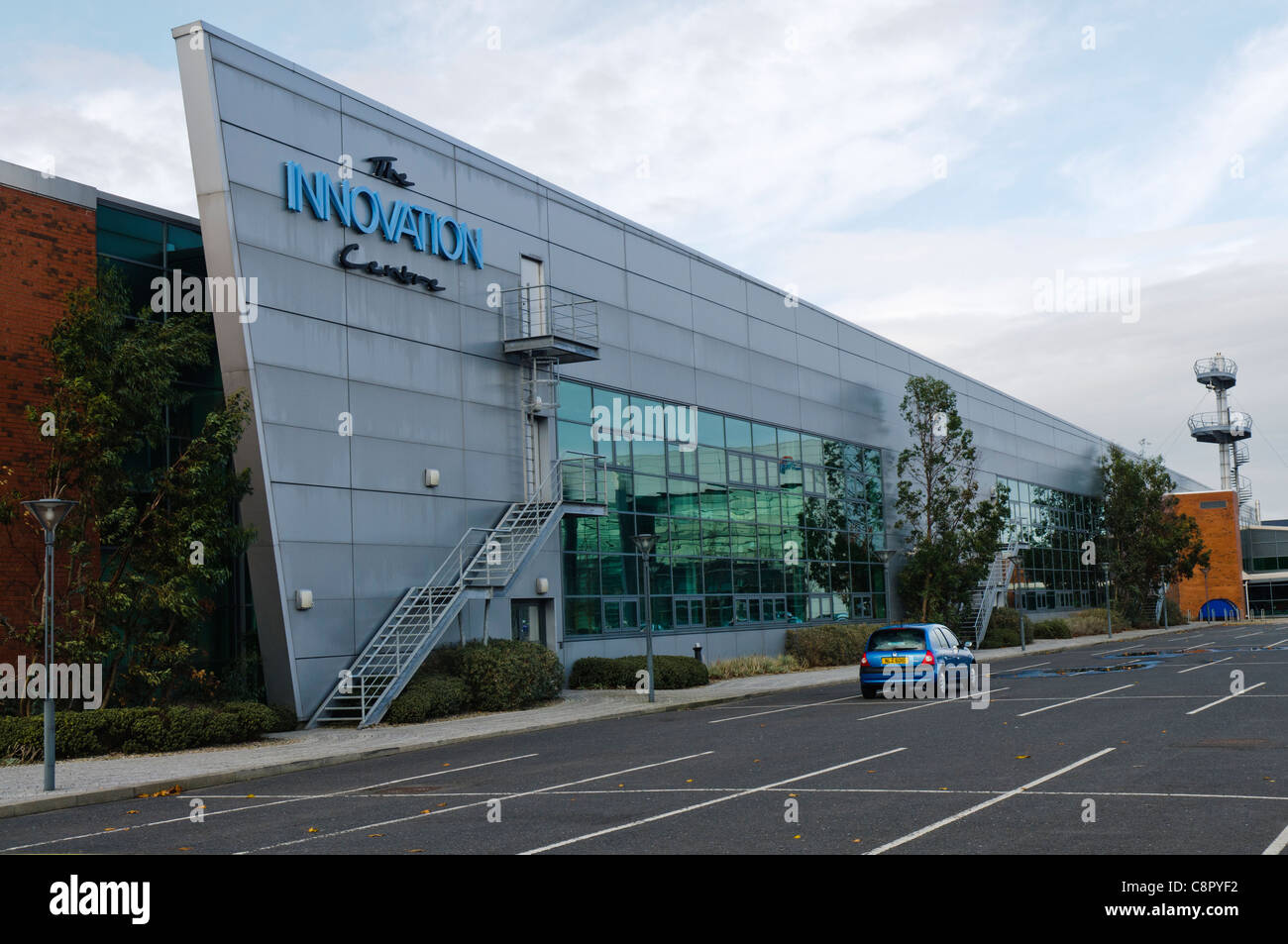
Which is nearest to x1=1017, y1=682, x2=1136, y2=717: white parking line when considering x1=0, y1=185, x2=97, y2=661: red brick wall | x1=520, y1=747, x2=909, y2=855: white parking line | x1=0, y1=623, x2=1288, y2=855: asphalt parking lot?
x1=0, y1=623, x2=1288, y2=855: asphalt parking lot

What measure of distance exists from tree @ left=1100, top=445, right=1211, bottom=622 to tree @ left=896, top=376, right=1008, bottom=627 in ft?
80.5

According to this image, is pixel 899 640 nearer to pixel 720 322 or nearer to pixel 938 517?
pixel 720 322

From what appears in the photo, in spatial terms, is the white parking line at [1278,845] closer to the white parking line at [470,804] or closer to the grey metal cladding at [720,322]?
the white parking line at [470,804]

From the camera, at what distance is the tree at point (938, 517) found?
47.5 m

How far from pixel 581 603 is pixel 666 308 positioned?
1010 centimetres

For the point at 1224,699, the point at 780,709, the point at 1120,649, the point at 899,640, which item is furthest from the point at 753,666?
the point at 1120,649

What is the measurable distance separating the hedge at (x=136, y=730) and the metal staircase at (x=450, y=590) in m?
2.48

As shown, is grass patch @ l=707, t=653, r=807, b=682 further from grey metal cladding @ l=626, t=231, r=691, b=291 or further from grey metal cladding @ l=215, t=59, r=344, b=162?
grey metal cladding @ l=215, t=59, r=344, b=162

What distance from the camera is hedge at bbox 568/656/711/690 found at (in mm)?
30031

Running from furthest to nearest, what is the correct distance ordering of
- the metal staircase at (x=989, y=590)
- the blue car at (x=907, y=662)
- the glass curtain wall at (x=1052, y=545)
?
the glass curtain wall at (x=1052, y=545) < the metal staircase at (x=989, y=590) < the blue car at (x=907, y=662)

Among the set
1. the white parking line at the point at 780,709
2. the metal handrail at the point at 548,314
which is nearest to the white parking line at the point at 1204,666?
the white parking line at the point at 780,709

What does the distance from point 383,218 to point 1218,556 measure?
90.2 metres

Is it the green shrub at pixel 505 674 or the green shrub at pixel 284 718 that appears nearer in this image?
the green shrub at pixel 284 718

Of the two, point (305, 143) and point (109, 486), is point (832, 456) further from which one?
point (109, 486)
